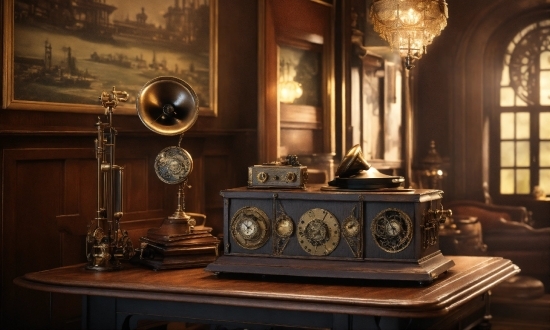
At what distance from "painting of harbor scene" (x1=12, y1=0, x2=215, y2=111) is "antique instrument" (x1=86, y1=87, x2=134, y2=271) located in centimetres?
54

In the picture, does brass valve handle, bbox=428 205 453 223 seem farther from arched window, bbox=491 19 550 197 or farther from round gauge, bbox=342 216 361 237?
arched window, bbox=491 19 550 197

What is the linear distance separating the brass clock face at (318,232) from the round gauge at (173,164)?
81 centimetres

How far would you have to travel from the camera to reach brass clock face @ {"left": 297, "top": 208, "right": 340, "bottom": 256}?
384cm

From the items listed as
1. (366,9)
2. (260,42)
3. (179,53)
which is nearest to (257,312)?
(179,53)

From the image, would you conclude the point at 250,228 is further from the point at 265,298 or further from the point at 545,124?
the point at 545,124

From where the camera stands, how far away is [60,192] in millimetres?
4805

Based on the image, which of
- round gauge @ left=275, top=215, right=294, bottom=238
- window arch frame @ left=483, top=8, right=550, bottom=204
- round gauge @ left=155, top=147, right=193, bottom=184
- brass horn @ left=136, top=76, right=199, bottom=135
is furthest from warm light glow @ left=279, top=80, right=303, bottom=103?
window arch frame @ left=483, top=8, right=550, bottom=204

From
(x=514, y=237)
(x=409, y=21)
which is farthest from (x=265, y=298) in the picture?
(x=514, y=237)

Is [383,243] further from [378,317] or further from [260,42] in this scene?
[260,42]

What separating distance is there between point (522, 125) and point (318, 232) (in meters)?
7.82

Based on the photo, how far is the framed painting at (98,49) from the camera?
458 cm

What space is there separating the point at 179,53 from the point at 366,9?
11.1 ft

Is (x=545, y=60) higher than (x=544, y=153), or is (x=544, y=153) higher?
(x=545, y=60)

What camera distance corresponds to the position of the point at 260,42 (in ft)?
21.1
